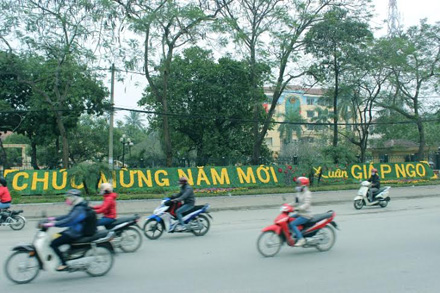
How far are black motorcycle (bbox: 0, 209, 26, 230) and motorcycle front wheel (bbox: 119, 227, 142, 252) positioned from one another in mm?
5780

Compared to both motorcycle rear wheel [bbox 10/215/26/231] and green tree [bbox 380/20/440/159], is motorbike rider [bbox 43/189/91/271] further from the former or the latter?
green tree [bbox 380/20/440/159]

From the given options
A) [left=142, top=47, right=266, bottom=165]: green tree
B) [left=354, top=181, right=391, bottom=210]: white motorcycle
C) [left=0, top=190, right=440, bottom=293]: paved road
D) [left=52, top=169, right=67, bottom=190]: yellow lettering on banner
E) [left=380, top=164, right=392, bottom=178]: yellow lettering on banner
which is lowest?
[left=0, top=190, right=440, bottom=293]: paved road

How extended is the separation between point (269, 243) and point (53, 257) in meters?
4.06

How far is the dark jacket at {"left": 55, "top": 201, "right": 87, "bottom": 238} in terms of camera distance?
22.4 feet

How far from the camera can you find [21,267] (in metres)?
6.63

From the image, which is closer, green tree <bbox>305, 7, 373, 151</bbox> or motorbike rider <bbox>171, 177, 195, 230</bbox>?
motorbike rider <bbox>171, 177, 195, 230</bbox>

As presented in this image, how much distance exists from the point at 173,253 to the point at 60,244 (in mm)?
2820

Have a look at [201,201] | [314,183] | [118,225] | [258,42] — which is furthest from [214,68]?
[118,225]

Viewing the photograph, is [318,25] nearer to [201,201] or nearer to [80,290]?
[201,201]

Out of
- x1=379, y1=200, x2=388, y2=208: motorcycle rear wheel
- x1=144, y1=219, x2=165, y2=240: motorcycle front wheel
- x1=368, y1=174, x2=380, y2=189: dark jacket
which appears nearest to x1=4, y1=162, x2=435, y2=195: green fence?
x1=368, y1=174, x2=380, y2=189: dark jacket

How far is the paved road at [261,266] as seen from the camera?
20.9 ft

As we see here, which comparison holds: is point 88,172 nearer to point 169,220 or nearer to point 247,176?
point 247,176

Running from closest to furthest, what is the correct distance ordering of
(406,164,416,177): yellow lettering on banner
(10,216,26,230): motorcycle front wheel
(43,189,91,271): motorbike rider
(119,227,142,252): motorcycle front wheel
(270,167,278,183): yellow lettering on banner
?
(43,189,91,271): motorbike rider → (119,227,142,252): motorcycle front wheel → (10,216,26,230): motorcycle front wheel → (270,167,278,183): yellow lettering on banner → (406,164,416,177): yellow lettering on banner

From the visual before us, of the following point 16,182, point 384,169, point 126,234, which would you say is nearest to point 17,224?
point 126,234
